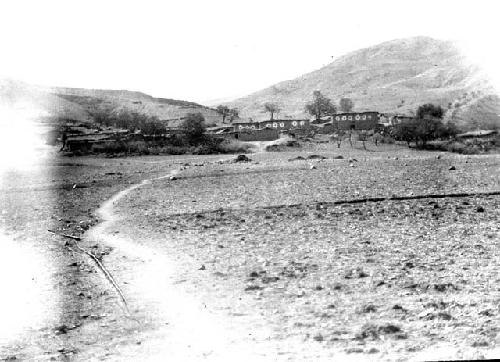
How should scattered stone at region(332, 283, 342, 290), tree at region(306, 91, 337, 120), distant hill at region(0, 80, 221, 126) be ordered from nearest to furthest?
scattered stone at region(332, 283, 342, 290)
tree at region(306, 91, 337, 120)
distant hill at region(0, 80, 221, 126)

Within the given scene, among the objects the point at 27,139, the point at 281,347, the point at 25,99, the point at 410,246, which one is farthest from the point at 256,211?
the point at 25,99

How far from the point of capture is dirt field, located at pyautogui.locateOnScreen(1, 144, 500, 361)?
27.4 ft

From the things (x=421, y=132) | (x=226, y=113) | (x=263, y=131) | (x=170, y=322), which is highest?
(x=226, y=113)

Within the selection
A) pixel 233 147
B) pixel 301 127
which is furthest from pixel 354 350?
pixel 301 127

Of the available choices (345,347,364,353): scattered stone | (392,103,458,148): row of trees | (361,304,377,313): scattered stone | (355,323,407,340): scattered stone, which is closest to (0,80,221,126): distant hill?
(392,103,458,148): row of trees

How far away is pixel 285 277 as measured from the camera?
11.9 m

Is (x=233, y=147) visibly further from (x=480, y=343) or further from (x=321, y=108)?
(x=321, y=108)

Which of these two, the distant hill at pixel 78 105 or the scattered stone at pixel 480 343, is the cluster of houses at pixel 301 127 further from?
the scattered stone at pixel 480 343

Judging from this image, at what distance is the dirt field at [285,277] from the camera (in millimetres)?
8352

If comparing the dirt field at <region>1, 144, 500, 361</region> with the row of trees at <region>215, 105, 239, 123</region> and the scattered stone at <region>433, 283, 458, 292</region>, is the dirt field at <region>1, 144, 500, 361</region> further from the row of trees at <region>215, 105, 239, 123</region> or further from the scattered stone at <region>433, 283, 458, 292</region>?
the row of trees at <region>215, 105, 239, 123</region>

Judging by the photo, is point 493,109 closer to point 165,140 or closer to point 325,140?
point 325,140

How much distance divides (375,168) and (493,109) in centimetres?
10420

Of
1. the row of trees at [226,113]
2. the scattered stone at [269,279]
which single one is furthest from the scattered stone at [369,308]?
the row of trees at [226,113]

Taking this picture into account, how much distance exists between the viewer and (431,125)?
3009 inches
